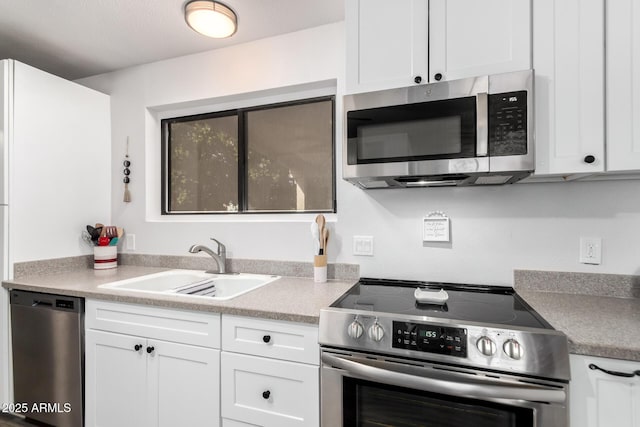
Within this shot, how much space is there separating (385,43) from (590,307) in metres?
1.42

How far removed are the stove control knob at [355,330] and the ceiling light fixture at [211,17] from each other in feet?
5.71

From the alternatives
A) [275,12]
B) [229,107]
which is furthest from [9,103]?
[275,12]

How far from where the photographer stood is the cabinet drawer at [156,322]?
140 centimetres

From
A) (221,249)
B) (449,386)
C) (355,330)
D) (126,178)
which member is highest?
(126,178)

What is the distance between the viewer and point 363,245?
182cm

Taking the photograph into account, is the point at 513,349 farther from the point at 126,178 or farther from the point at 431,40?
the point at 126,178

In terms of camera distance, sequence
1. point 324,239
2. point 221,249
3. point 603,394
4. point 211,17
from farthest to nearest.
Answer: point 221,249 < point 324,239 < point 211,17 < point 603,394

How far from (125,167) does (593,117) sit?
2911 millimetres

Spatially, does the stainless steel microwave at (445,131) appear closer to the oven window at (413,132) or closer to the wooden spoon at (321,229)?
the oven window at (413,132)

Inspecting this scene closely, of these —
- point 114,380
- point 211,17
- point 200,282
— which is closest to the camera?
point 114,380

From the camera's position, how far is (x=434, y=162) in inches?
51.1

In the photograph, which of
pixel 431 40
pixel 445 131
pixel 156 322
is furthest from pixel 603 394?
pixel 156 322

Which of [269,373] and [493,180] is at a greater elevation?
[493,180]

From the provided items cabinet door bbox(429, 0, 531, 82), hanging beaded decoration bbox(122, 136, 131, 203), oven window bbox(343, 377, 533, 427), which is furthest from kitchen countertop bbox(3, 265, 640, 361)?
cabinet door bbox(429, 0, 531, 82)
